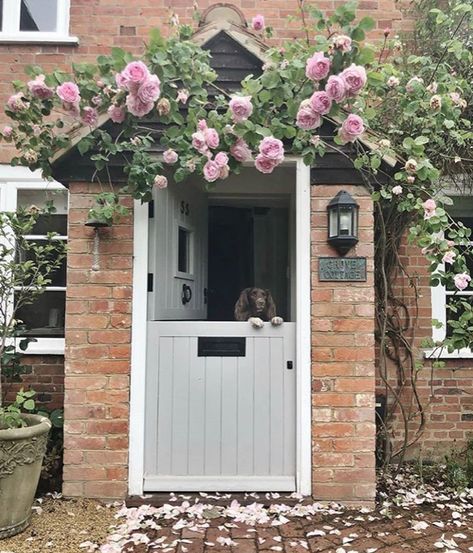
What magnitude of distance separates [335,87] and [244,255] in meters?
3.18

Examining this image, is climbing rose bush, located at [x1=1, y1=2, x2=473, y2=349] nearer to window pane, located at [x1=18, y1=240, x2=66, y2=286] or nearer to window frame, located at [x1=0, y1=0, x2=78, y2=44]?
window pane, located at [x1=18, y1=240, x2=66, y2=286]

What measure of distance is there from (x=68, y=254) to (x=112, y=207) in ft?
1.90

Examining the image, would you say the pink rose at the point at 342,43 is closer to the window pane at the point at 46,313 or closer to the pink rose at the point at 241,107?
the pink rose at the point at 241,107

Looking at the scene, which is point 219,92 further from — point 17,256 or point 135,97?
point 17,256

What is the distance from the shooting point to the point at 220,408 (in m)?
3.99

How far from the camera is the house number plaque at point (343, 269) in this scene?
12.7 ft

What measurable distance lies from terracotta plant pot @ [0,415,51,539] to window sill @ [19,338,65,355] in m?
1.49

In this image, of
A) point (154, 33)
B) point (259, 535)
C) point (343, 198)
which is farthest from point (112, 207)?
point (259, 535)

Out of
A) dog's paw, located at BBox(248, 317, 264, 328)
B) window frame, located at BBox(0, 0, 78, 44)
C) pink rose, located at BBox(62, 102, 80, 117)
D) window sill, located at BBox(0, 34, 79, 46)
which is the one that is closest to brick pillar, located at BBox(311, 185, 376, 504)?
dog's paw, located at BBox(248, 317, 264, 328)

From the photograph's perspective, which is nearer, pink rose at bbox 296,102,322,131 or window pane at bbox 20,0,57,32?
pink rose at bbox 296,102,322,131

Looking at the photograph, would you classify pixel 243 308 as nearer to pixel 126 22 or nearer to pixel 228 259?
pixel 228 259

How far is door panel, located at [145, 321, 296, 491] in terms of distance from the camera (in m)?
3.94

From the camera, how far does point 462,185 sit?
4.88 meters

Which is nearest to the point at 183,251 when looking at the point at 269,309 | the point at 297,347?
the point at 269,309
